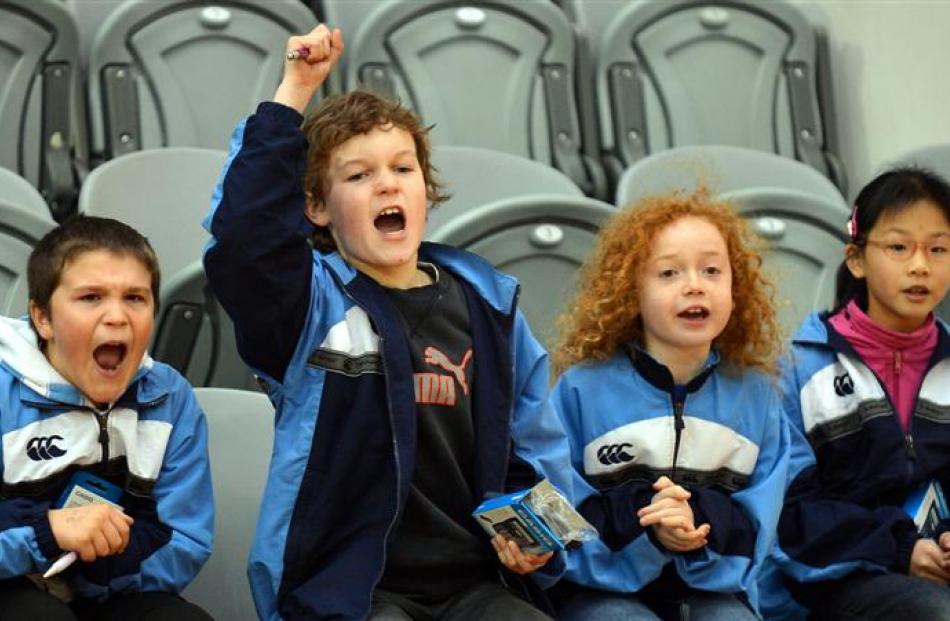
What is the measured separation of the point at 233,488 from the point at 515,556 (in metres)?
0.65

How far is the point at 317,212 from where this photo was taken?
93.3 inches

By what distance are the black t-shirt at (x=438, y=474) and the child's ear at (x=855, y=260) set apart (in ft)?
3.03

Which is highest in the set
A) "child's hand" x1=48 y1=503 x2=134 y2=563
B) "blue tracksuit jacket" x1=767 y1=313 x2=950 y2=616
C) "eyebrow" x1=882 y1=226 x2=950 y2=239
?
"eyebrow" x1=882 y1=226 x2=950 y2=239

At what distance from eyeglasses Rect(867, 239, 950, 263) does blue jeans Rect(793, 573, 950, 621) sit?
61cm

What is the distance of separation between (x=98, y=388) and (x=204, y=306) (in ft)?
2.27

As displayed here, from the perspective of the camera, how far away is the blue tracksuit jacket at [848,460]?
2.61 meters

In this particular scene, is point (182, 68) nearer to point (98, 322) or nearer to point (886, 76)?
point (98, 322)

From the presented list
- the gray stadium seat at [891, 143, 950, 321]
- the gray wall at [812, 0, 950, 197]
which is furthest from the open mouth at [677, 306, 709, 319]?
the gray wall at [812, 0, 950, 197]

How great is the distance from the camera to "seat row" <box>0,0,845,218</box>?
12.8 ft

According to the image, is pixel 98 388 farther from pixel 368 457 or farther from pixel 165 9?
pixel 165 9

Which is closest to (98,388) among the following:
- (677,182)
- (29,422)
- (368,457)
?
Result: (29,422)

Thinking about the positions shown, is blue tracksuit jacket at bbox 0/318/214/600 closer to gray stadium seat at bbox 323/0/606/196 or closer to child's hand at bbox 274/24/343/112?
child's hand at bbox 274/24/343/112

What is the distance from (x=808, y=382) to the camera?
2.76 meters

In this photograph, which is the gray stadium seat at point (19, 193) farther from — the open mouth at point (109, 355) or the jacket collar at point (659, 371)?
the jacket collar at point (659, 371)
